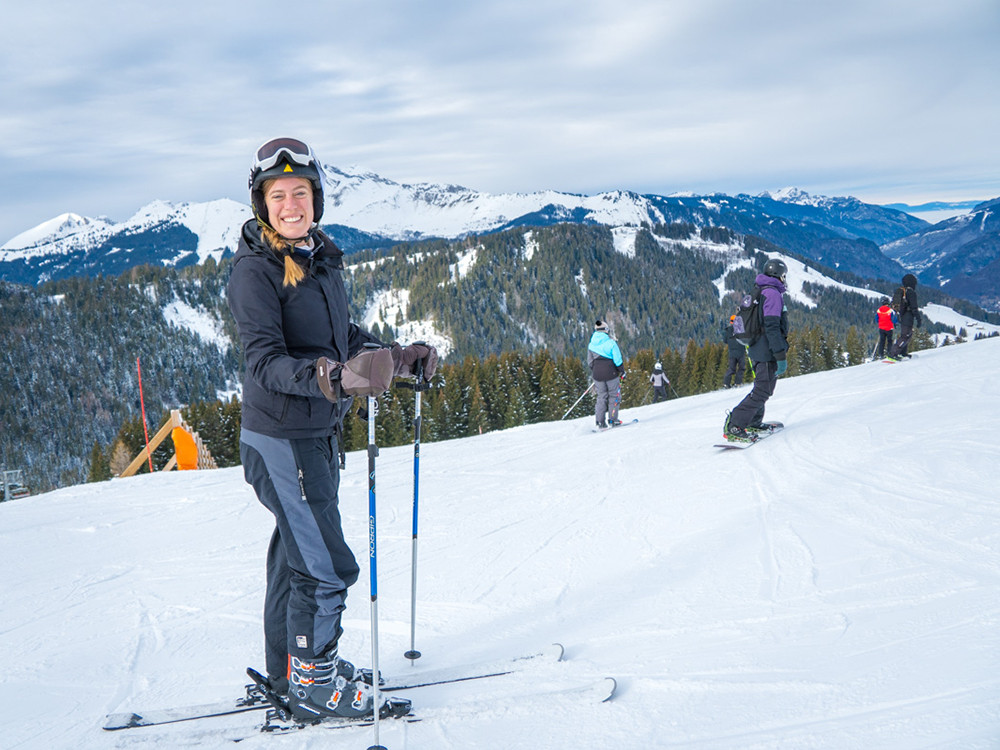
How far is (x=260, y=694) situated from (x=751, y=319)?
661 cm

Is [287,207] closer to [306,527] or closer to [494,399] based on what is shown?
[306,527]

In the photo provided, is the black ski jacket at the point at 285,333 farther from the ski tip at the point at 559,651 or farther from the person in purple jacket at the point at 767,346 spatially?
the person in purple jacket at the point at 767,346

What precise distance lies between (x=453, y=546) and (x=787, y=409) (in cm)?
734

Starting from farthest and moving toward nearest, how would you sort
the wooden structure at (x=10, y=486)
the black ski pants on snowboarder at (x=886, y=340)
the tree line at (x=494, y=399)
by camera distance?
the tree line at (x=494, y=399), the wooden structure at (x=10, y=486), the black ski pants on snowboarder at (x=886, y=340)

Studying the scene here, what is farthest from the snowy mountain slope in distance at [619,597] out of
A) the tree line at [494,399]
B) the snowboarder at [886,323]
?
the tree line at [494,399]

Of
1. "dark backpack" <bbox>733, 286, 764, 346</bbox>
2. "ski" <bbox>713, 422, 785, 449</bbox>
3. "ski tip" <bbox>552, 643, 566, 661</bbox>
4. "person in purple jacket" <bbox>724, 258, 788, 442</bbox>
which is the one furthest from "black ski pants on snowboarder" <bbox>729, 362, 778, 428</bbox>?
"ski tip" <bbox>552, 643, 566, 661</bbox>

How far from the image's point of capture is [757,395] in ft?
26.2

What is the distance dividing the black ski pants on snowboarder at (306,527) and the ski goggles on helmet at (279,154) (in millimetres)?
1268

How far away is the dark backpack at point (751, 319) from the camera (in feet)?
24.5

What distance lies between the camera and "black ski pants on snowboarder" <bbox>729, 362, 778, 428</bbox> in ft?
25.3

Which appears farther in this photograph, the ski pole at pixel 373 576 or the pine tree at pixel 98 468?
the pine tree at pixel 98 468

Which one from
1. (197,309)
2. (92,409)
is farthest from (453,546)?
(197,309)

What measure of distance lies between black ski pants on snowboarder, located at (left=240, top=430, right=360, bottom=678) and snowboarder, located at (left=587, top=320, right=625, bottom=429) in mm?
9600

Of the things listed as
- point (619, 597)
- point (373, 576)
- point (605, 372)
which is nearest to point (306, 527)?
point (373, 576)
